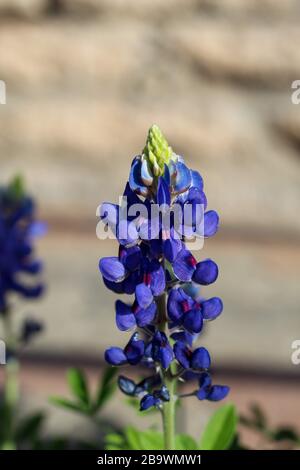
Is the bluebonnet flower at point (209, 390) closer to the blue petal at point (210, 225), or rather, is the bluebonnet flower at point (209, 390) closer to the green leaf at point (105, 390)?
the blue petal at point (210, 225)

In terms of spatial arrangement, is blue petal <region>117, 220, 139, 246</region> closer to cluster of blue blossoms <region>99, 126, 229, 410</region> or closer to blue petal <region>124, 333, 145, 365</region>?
cluster of blue blossoms <region>99, 126, 229, 410</region>

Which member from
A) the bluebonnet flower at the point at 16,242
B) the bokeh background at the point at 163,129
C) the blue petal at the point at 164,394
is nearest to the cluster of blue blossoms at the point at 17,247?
the bluebonnet flower at the point at 16,242

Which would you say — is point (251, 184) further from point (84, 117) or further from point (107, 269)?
point (107, 269)

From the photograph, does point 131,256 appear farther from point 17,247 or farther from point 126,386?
point 17,247

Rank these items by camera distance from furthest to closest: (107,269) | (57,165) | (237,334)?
(57,165) → (237,334) → (107,269)

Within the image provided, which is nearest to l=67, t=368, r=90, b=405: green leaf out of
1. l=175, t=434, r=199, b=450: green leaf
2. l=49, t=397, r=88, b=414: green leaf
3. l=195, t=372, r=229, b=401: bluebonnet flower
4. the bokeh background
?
l=49, t=397, r=88, b=414: green leaf

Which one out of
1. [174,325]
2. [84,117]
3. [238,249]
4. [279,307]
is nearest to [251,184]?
[238,249]
